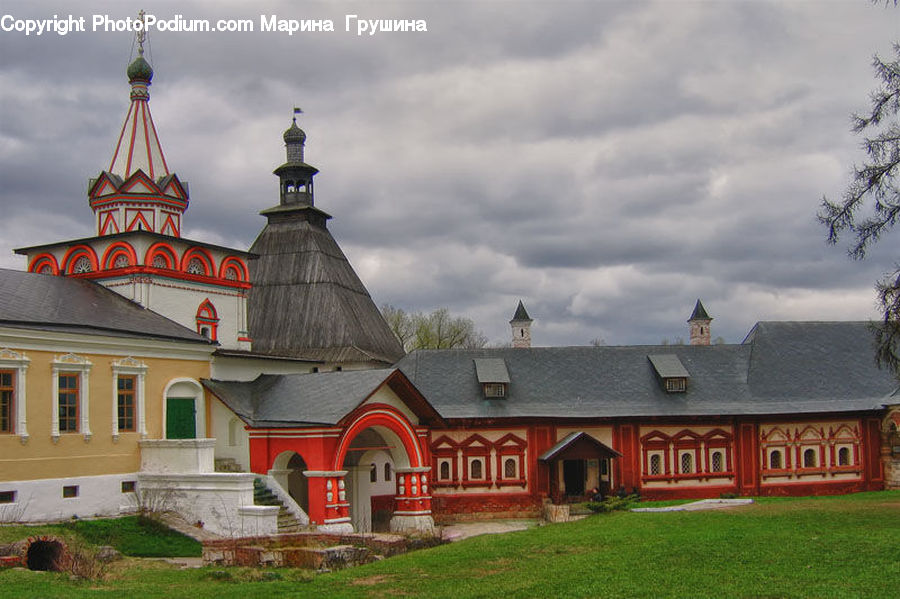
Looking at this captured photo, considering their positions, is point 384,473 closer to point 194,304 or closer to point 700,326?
point 194,304

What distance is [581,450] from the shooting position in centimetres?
3303

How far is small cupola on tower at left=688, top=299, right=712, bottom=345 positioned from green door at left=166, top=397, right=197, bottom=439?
26329 millimetres

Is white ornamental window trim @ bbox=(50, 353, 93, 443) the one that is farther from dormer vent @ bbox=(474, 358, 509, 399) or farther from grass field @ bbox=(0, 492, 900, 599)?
dormer vent @ bbox=(474, 358, 509, 399)

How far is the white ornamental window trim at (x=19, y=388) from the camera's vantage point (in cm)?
2262

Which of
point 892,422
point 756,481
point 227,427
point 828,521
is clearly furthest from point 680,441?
point 227,427

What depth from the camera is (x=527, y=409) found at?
1351 inches

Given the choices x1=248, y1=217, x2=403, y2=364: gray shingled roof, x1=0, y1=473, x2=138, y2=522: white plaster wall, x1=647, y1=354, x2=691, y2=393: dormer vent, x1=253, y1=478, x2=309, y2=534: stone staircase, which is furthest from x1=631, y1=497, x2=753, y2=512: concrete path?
x1=0, y1=473, x2=138, y2=522: white plaster wall

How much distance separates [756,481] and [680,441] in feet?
10.3

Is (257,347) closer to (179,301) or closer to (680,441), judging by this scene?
(179,301)

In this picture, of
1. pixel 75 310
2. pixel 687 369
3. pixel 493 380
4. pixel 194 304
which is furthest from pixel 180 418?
pixel 687 369

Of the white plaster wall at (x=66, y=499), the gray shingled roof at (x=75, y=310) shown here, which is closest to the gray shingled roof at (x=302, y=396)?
the gray shingled roof at (x=75, y=310)

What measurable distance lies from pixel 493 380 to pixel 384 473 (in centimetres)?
519

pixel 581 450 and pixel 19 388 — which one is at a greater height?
pixel 19 388

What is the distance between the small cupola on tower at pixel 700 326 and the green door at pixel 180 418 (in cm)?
2633
